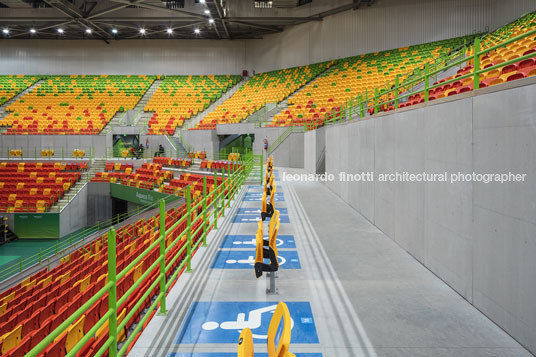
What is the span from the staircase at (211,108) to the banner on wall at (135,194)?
10.7m

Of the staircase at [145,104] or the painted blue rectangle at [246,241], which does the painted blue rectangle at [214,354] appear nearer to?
the painted blue rectangle at [246,241]

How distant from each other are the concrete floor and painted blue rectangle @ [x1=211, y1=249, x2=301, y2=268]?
0.13m

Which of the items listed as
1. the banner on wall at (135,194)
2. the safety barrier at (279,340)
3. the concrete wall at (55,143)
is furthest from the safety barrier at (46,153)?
the safety barrier at (279,340)

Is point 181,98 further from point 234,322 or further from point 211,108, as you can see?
point 234,322

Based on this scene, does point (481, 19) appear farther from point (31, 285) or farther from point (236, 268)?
point (31, 285)

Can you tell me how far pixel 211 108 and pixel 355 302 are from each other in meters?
30.6

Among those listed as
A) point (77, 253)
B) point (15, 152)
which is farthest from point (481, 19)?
point (15, 152)

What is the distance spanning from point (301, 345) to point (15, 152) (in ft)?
90.5

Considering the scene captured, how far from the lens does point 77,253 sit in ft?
39.3

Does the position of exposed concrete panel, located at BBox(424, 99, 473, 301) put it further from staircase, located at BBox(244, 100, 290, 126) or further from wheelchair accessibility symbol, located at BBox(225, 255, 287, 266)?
staircase, located at BBox(244, 100, 290, 126)

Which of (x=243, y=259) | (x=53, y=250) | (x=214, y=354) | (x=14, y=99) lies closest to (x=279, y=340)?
(x=214, y=354)

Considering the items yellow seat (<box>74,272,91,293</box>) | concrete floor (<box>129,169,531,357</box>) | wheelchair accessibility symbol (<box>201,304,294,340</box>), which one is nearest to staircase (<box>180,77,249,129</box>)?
concrete floor (<box>129,169,531,357</box>)

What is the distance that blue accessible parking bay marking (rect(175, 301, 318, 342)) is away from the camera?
3596 mm

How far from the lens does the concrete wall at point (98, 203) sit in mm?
20641
